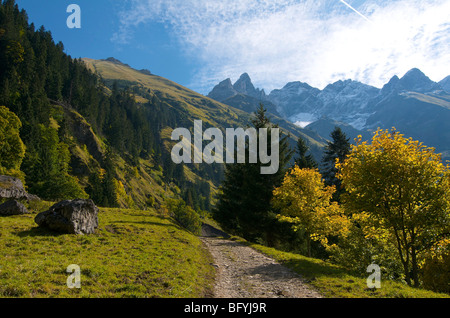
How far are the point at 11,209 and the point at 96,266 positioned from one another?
60.4 feet

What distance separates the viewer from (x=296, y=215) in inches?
1059

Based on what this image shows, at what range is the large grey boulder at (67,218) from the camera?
67.9 feet

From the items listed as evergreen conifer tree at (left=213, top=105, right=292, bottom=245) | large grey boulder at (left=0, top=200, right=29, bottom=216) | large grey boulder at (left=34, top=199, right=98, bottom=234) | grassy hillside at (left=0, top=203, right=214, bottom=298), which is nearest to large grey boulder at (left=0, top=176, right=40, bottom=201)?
large grey boulder at (left=0, top=200, right=29, bottom=216)

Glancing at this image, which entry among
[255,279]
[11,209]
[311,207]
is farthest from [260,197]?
[11,209]

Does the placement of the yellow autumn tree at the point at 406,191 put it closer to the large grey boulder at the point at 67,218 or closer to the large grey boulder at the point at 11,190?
the large grey boulder at the point at 67,218

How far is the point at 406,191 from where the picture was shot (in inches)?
674

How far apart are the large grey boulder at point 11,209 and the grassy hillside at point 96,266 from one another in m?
1.56

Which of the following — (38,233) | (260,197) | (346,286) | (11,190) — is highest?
(11,190)

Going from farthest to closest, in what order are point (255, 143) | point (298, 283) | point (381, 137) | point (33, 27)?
point (33, 27) → point (255, 143) → point (381, 137) → point (298, 283)

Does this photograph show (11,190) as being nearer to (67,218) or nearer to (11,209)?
(11,209)

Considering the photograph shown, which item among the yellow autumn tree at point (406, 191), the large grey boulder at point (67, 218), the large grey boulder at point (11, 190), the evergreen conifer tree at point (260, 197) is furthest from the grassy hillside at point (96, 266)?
the evergreen conifer tree at point (260, 197)
